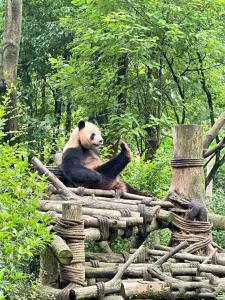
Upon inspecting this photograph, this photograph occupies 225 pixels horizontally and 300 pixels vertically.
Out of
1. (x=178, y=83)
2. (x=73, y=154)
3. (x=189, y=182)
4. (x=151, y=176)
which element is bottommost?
(x=189, y=182)

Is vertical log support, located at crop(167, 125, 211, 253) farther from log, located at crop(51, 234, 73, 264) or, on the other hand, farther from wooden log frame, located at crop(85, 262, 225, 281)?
log, located at crop(51, 234, 73, 264)

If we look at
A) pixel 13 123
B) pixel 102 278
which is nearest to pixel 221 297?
pixel 102 278

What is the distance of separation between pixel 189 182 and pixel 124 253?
1091 mm

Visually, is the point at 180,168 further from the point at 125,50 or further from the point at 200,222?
the point at 125,50

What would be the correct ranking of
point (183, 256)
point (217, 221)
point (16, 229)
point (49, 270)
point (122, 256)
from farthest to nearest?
point (217, 221), point (183, 256), point (122, 256), point (49, 270), point (16, 229)

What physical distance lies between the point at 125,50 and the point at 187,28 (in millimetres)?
1173

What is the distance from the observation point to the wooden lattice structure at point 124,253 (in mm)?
4152

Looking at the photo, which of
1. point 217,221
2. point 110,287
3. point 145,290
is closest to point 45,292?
point 110,287

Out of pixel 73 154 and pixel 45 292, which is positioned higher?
pixel 73 154

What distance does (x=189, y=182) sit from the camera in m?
5.84

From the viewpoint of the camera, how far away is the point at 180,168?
589 centimetres

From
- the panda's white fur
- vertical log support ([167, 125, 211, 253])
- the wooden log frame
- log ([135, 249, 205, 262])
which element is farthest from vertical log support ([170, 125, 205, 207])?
the panda's white fur

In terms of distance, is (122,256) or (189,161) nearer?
(122,256)

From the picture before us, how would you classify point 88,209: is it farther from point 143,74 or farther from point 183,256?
point 143,74
